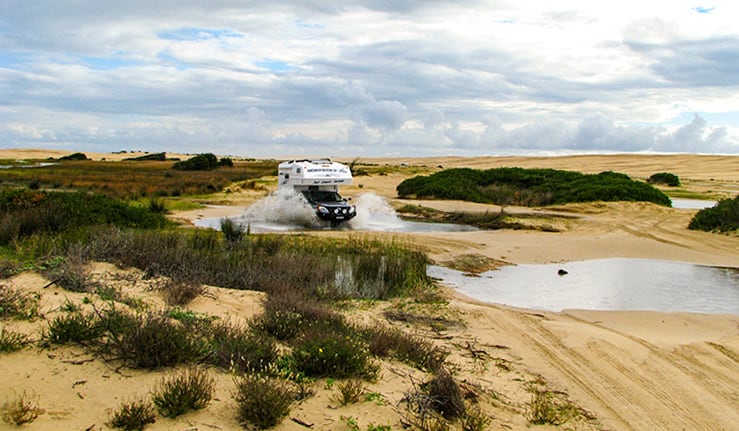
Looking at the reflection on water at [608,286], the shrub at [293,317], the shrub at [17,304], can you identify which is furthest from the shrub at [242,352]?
the reflection on water at [608,286]

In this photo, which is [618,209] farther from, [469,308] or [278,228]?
[469,308]

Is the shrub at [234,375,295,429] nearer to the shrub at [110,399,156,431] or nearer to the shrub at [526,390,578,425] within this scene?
the shrub at [110,399,156,431]

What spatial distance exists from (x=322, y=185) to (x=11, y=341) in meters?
21.0

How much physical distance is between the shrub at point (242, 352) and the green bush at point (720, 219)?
74.0 feet

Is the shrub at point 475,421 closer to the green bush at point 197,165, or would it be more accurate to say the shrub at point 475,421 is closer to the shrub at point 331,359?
the shrub at point 331,359

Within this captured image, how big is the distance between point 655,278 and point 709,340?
276 inches

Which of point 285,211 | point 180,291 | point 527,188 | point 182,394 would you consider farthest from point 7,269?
point 527,188

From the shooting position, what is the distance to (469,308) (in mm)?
11453

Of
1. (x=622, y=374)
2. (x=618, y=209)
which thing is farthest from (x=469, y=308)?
(x=618, y=209)

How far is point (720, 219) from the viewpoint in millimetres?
24609

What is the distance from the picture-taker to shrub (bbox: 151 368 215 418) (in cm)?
550

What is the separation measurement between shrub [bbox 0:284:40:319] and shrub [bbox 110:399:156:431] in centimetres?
252

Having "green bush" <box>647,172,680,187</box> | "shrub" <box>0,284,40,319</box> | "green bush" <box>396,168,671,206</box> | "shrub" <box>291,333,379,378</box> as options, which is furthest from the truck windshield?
"green bush" <box>647,172,680,187</box>

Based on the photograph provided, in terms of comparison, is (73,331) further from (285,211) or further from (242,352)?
(285,211)
